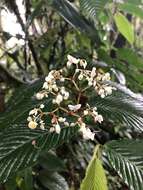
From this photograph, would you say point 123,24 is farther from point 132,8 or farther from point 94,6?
point 94,6

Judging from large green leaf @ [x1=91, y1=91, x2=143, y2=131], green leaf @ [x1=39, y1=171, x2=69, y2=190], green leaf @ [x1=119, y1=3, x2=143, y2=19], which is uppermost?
green leaf @ [x1=119, y1=3, x2=143, y2=19]

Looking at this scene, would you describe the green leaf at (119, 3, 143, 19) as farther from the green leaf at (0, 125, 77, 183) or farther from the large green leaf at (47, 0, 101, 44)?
the green leaf at (0, 125, 77, 183)

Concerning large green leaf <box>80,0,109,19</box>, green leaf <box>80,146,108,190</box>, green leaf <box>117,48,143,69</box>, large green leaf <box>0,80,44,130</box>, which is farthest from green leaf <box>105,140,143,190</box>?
green leaf <box>117,48,143,69</box>

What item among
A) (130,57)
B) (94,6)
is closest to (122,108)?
(94,6)

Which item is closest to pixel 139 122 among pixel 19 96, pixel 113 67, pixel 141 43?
pixel 19 96

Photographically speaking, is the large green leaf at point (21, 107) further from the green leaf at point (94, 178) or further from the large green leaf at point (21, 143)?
the green leaf at point (94, 178)

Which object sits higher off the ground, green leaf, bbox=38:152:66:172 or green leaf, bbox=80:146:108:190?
green leaf, bbox=80:146:108:190

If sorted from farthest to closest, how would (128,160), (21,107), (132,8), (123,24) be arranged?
(123,24) → (132,8) → (21,107) → (128,160)
